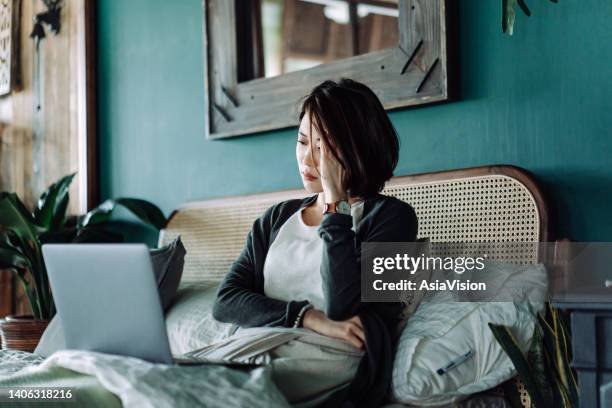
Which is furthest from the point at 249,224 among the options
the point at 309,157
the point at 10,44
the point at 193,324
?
the point at 10,44

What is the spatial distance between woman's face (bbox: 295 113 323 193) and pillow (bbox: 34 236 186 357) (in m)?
0.66

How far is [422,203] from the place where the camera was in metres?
2.18

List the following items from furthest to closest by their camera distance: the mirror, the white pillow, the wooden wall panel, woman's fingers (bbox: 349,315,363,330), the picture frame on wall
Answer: the picture frame on wall, the wooden wall panel, the mirror, the white pillow, woman's fingers (bbox: 349,315,363,330)

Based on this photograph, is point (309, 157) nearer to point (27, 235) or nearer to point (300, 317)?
point (300, 317)

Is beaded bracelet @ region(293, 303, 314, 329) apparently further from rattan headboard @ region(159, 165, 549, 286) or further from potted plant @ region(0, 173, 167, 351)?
potted plant @ region(0, 173, 167, 351)

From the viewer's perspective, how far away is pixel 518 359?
5.03 ft

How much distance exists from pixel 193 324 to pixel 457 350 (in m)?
0.91

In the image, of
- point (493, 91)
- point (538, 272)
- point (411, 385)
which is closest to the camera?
point (411, 385)

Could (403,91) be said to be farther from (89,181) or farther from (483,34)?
(89,181)

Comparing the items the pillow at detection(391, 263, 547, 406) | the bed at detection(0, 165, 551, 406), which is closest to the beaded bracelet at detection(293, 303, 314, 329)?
the pillow at detection(391, 263, 547, 406)

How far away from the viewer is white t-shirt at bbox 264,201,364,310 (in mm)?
1781

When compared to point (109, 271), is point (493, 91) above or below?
above

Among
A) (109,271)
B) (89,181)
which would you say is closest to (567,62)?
(109,271)

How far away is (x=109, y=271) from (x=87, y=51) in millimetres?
2435
